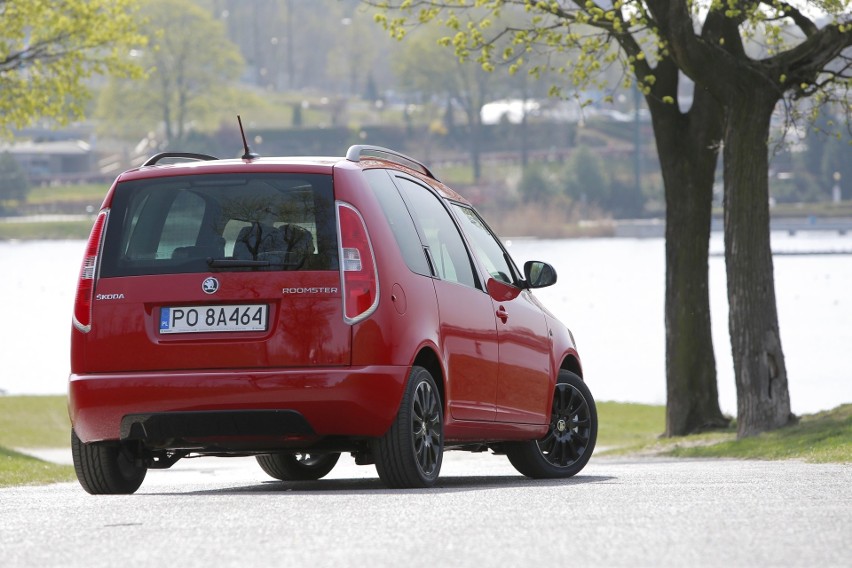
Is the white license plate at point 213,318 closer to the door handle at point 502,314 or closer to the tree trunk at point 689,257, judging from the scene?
the door handle at point 502,314

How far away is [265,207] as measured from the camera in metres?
8.73

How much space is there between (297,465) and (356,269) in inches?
116

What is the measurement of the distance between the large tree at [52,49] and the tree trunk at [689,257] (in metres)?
10.2

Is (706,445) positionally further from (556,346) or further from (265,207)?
(265,207)

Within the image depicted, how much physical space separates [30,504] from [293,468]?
298 cm

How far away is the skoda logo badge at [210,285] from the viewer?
338 inches

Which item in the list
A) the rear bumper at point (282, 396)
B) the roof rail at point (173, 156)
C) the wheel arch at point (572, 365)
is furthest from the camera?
the wheel arch at point (572, 365)

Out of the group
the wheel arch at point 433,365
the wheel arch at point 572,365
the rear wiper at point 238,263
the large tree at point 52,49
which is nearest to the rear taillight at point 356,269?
the rear wiper at point 238,263

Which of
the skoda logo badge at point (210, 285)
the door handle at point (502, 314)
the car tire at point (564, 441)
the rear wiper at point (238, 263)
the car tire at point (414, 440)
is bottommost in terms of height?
the car tire at point (564, 441)

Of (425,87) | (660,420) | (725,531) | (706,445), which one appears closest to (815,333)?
(660,420)

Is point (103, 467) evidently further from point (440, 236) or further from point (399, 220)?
point (440, 236)

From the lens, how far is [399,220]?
898cm

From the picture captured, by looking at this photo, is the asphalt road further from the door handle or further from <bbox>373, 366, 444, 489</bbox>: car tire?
the door handle

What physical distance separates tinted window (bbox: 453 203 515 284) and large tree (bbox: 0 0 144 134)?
17131 mm
